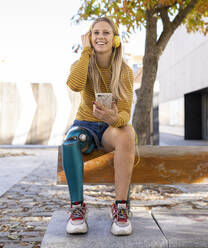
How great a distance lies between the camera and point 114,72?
2521mm

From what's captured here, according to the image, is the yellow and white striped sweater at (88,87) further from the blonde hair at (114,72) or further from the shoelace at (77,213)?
the shoelace at (77,213)

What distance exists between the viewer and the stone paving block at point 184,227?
2146 millimetres

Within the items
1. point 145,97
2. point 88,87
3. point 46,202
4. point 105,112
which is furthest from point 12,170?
point 105,112

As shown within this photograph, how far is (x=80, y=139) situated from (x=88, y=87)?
0.53m

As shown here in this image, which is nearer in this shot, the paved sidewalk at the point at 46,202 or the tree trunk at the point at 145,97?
the paved sidewalk at the point at 46,202

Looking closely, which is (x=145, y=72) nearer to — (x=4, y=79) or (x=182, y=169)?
(x=182, y=169)

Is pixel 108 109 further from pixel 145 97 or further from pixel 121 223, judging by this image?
pixel 145 97

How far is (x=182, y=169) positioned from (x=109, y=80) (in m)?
0.93

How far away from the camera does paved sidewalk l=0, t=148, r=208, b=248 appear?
A: 9.03 ft

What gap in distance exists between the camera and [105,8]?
4816mm

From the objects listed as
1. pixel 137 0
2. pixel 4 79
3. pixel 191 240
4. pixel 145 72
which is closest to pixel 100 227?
pixel 191 240

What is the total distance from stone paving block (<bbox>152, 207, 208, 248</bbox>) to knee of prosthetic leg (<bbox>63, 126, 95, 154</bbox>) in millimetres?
832

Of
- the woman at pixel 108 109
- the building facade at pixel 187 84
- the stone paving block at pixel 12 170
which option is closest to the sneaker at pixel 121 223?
the woman at pixel 108 109

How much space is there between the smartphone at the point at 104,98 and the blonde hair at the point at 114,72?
1.02 ft
